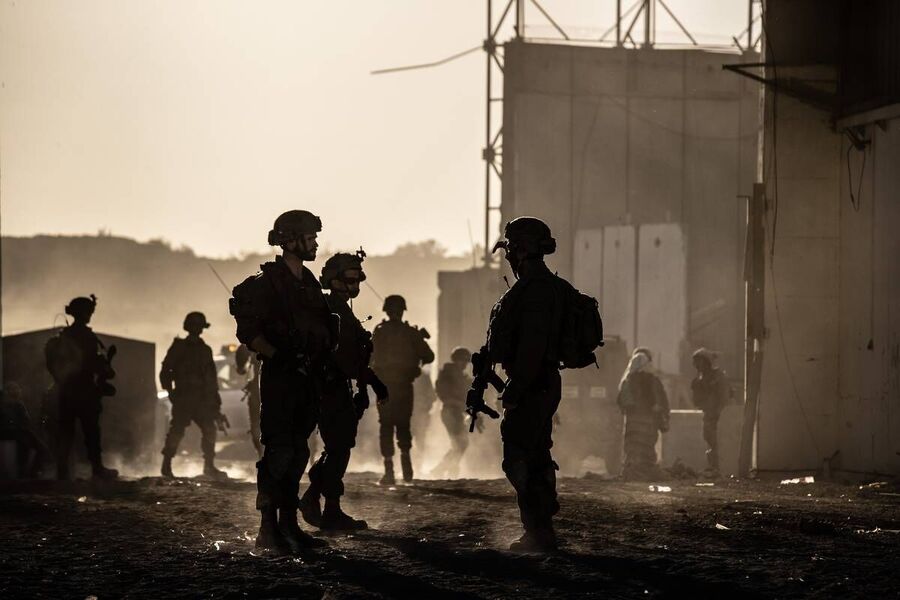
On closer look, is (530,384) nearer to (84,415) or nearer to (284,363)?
(284,363)

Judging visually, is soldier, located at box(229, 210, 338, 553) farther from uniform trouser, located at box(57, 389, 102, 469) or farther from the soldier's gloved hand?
uniform trouser, located at box(57, 389, 102, 469)

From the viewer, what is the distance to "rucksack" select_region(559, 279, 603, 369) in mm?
8203

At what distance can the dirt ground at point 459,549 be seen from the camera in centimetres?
688

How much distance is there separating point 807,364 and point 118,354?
29.2ft

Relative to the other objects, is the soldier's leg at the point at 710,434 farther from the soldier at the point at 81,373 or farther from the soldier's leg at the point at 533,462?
the soldier's leg at the point at 533,462

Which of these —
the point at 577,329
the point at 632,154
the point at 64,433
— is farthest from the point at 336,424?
the point at 632,154

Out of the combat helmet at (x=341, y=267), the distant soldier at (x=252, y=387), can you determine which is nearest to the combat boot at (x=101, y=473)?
the distant soldier at (x=252, y=387)

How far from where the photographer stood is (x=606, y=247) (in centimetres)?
2892

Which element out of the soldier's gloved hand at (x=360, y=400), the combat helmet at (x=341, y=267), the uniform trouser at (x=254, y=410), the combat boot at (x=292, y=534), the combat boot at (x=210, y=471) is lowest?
the combat boot at (x=210, y=471)

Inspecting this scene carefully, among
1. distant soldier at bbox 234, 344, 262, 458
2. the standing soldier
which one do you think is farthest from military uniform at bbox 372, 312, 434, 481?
the standing soldier

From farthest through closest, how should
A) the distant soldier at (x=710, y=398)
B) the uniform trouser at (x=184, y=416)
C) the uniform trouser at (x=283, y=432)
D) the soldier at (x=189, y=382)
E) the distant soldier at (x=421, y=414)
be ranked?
the distant soldier at (x=421, y=414)
the distant soldier at (x=710, y=398)
the uniform trouser at (x=184, y=416)
the soldier at (x=189, y=382)
the uniform trouser at (x=283, y=432)

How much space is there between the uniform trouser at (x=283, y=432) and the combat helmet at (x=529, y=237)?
1.42 m

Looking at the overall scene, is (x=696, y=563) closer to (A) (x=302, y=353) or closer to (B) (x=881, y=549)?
(B) (x=881, y=549)

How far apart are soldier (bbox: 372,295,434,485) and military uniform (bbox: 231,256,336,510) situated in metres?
5.43
